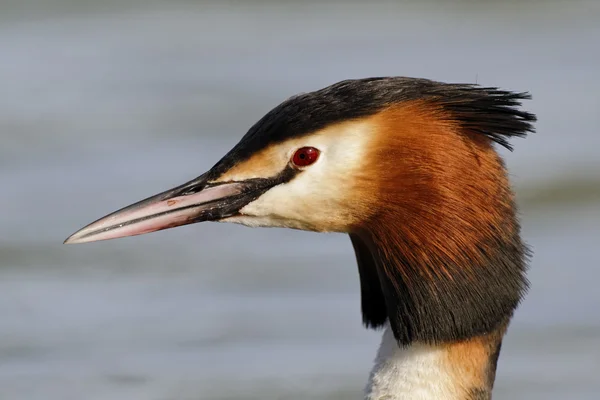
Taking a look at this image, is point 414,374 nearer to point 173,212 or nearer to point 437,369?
point 437,369

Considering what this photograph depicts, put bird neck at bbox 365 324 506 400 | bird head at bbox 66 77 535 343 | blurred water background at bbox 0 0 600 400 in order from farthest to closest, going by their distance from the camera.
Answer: blurred water background at bbox 0 0 600 400 < bird neck at bbox 365 324 506 400 < bird head at bbox 66 77 535 343

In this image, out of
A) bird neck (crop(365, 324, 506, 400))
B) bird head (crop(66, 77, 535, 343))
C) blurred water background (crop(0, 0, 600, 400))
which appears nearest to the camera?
bird head (crop(66, 77, 535, 343))

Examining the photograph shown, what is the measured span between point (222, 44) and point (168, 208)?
272 inches

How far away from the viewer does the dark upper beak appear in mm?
6898

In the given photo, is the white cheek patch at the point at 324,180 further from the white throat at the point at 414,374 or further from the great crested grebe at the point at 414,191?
the white throat at the point at 414,374

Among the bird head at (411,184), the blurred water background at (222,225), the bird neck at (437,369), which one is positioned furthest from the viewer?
the blurred water background at (222,225)

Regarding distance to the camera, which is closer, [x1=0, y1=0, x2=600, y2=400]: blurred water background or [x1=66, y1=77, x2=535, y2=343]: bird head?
[x1=66, y1=77, x2=535, y2=343]: bird head

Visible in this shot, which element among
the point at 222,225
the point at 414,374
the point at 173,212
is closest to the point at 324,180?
the point at 173,212

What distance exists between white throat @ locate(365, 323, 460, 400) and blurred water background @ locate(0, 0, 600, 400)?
317cm

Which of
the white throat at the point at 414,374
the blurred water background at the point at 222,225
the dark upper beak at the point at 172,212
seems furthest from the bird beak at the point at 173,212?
the blurred water background at the point at 222,225

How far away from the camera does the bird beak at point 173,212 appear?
22.6 feet

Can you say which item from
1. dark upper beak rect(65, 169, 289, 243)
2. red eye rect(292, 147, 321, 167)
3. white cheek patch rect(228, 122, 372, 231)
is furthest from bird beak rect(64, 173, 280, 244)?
red eye rect(292, 147, 321, 167)

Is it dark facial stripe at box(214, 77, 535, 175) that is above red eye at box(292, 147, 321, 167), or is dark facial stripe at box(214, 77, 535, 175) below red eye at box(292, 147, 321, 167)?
above

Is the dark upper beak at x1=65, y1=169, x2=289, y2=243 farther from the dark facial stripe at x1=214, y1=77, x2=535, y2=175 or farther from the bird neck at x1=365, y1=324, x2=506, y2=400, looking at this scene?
the bird neck at x1=365, y1=324, x2=506, y2=400
